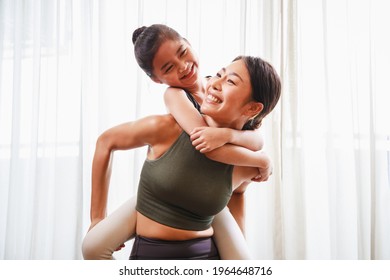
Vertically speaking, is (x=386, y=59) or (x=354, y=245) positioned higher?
(x=386, y=59)

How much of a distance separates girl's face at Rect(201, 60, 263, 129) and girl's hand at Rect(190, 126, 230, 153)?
0.06m

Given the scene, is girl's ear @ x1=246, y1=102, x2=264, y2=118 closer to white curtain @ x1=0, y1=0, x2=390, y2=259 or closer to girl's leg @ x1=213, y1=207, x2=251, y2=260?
girl's leg @ x1=213, y1=207, x2=251, y2=260

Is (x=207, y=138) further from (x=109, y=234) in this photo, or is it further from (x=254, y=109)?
(x=109, y=234)

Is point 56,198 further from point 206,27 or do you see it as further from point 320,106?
point 320,106

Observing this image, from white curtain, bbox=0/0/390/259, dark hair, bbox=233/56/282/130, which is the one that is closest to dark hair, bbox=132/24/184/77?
dark hair, bbox=233/56/282/130

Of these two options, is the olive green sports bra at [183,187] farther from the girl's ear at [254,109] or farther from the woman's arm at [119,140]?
the girl's ear at [254,109]

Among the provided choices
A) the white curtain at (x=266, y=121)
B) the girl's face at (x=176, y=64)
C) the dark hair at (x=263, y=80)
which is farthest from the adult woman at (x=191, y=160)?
the white curtain at (x=266, y=121)

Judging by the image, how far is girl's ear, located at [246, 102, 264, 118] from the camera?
41.9 inches

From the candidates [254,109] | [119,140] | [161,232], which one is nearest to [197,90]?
[254,109]

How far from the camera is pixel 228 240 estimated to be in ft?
3.64

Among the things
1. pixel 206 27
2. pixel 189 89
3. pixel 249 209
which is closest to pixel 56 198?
pixel 249 209

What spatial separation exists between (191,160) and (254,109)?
23 centimetres

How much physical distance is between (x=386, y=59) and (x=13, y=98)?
2258 millimetres

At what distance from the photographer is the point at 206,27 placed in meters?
2.30
